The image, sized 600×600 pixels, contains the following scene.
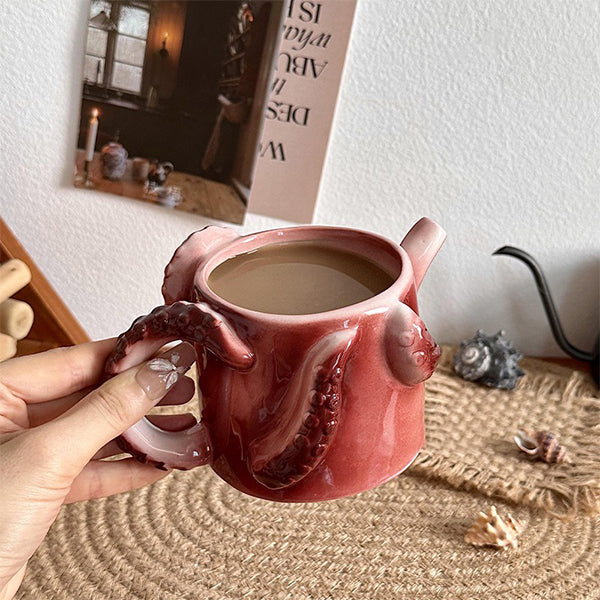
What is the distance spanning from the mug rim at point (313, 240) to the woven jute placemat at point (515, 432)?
321mm

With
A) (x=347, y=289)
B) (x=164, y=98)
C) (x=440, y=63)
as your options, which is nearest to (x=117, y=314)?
(x=164, y=98)

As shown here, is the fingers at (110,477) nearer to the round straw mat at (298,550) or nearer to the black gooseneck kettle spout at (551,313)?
the round straw mat at (298,550)

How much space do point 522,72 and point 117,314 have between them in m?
0.60

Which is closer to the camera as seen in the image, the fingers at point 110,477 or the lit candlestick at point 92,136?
the fingers at point 110,477

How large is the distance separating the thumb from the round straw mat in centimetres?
18

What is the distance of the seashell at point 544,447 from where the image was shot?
748 mm

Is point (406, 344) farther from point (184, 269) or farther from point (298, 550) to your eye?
point (298, 550)

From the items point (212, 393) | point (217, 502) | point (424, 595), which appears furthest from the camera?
point (217, 502)

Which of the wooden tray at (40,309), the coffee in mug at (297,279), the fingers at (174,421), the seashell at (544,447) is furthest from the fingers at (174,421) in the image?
the wooden tray at (40,309)

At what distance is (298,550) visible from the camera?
2.13 feet

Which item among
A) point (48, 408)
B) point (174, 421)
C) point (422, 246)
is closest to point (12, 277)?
point (48, 408)

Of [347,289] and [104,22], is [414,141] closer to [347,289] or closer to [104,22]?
[104,22]

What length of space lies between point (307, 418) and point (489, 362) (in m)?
0.53

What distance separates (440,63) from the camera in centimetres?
88
